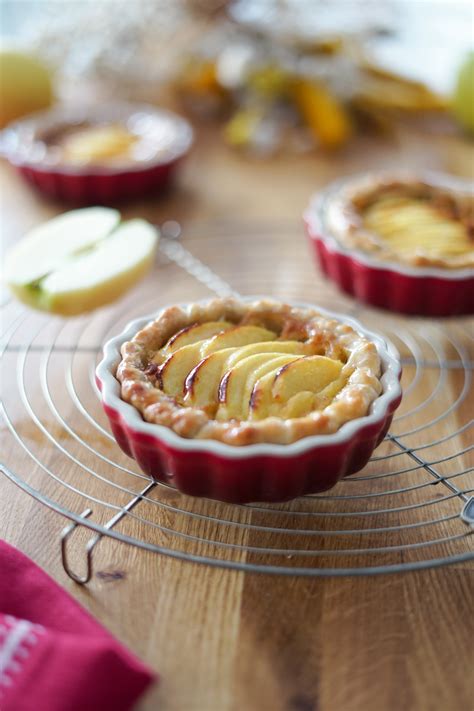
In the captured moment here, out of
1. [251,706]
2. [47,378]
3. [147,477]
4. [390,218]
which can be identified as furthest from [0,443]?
[390,218]

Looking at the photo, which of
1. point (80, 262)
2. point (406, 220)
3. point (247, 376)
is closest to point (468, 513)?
point (247, 376)

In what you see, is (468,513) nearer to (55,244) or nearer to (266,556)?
(266,556)

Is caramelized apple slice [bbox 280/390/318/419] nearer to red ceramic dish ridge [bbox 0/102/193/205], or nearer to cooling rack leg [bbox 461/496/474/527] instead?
cooling rack leg [bbox 461/496/474/527]

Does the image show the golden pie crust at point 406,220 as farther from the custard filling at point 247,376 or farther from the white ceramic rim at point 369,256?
the custard filling at point 247,376

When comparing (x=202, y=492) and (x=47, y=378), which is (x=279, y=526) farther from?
(x=47, y=378)

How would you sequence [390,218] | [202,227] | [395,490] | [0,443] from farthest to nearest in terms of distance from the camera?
[202,227]
[390,218]
[0,443]
[395,490]

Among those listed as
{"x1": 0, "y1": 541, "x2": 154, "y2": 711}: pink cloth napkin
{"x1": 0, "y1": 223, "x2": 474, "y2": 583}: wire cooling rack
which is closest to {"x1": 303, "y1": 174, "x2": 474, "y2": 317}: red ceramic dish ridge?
{"x1": 0, "y1": 223, "x2": 474, "y2": 583}: wire cooling rack

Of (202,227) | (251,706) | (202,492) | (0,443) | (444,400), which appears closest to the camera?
(251,706)
